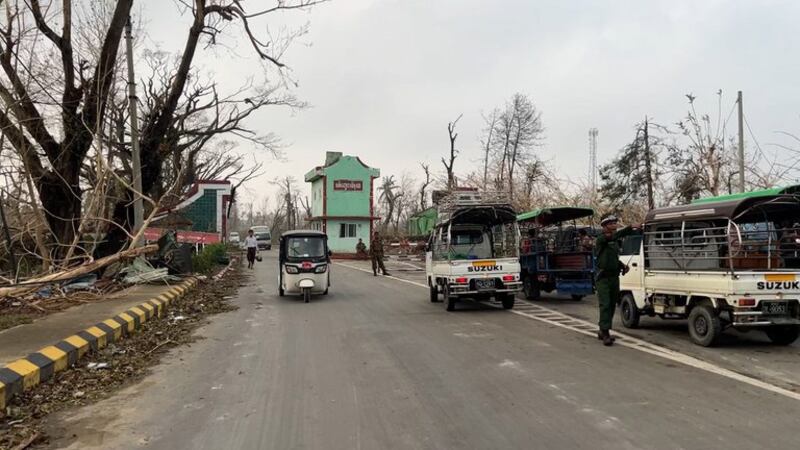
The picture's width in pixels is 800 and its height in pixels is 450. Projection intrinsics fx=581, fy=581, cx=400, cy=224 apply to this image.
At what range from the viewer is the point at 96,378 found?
7445 millimetres

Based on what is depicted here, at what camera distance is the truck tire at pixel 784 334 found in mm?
8922

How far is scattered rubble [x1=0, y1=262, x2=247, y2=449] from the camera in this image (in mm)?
5535

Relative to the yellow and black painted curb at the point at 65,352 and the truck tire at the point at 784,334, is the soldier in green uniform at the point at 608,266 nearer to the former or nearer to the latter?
the truck tire at the point at 784,334

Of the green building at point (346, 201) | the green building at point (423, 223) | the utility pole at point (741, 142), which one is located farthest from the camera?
the green building at point (346, 201)

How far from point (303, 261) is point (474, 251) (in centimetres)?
485

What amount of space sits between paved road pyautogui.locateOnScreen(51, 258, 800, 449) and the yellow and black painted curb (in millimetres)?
915

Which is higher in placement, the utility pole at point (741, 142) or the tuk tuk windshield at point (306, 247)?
the utility pole at point (741, 142)

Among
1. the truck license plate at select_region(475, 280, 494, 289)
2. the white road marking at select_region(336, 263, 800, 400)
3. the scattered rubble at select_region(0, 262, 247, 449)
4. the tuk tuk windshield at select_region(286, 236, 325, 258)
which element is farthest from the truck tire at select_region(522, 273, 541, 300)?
the scattered rubble at select_region(0, 262, 247, 449)

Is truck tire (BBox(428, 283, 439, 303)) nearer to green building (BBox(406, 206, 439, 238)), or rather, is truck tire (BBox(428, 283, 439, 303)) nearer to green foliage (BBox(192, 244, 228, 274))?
green foliage (BBox(192, 244, 228, 274))

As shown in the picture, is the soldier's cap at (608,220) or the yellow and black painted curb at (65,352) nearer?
the yellow and black painted curb at (65,352)

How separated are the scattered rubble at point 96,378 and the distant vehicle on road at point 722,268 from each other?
321 inches

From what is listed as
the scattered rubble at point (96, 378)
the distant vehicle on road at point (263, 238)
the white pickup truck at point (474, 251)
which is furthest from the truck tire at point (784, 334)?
the distant vehicle on road at point (263, 238)

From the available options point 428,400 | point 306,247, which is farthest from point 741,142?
point 428,400

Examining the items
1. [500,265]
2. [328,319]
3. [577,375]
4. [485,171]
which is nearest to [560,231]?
[500,265]
